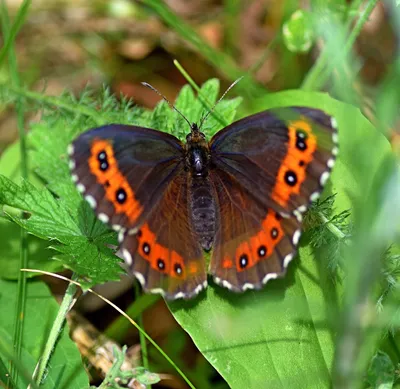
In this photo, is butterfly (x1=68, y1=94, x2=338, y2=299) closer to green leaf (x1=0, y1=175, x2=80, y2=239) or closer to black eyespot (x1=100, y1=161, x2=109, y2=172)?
black eyespot (x1=100, y1=161, x2=109, y2=172)

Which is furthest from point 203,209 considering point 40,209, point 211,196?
point 40,209

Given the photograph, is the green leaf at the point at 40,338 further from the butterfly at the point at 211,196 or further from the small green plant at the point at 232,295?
the butterfly at the point at 211,196

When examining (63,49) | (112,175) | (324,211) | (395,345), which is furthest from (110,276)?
(63,49)

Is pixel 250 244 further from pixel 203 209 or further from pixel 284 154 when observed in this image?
pixel 284 154

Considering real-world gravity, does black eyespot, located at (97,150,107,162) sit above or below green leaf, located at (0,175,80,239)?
above

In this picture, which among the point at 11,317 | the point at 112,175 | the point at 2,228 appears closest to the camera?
the point at 112,175

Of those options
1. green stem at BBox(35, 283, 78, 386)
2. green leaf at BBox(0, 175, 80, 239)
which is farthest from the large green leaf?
green leaf at BBox(0, 175, 80, 239)

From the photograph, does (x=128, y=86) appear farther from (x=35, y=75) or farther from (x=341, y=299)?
(x=341, y=299)
